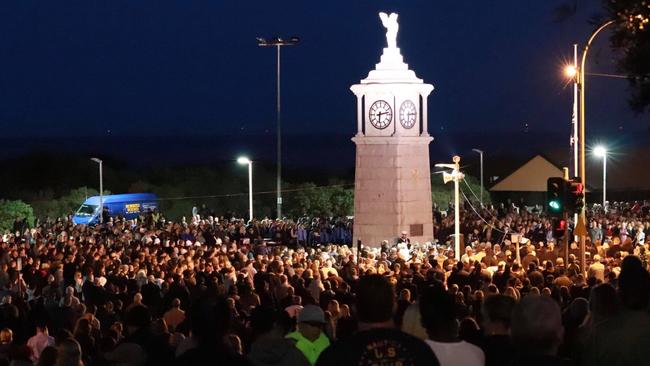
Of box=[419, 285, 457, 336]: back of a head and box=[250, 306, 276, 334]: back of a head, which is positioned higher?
box=[419, 285, 457, 336]: back of a head

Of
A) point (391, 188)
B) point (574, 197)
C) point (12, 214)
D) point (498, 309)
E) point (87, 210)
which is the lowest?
point (498, 309)

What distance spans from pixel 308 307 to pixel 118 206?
170ft

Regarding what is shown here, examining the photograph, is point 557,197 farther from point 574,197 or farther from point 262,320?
point 262,320

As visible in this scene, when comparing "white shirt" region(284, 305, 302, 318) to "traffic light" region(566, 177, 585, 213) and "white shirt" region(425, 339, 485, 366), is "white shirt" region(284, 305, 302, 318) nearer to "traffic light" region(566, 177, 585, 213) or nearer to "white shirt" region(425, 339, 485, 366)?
"white shirt" region(425, 339, 485, 366)

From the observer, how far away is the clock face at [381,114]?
120ft

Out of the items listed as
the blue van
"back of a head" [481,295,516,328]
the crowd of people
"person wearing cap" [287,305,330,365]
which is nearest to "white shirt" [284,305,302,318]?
the crowd of people

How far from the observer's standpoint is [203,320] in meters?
6.37

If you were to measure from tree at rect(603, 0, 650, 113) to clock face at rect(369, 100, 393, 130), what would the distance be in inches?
876

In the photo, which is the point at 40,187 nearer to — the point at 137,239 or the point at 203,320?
the point at 137,239

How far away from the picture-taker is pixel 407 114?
36875 mm

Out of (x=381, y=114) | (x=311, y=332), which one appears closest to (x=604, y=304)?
(x=311, y=332)

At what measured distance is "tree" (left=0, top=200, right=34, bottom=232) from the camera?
50.1 metres

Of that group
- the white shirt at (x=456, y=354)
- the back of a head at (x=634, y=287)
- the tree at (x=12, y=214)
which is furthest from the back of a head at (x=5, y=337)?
the tree at (x=12, y=214)

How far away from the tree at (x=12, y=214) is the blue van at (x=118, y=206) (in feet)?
9.62
